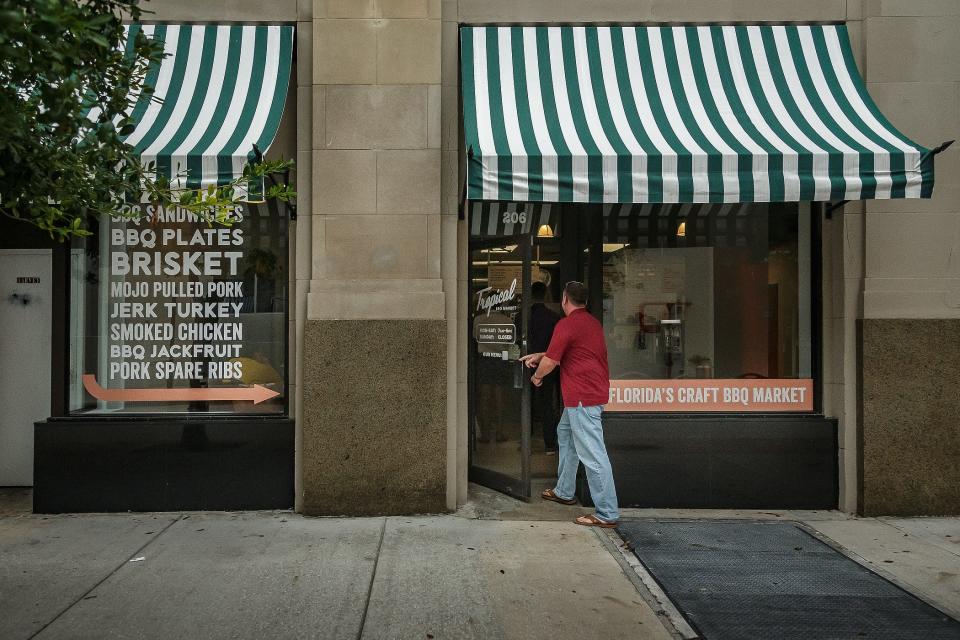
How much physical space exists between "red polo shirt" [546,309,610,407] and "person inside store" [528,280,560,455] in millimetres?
1229

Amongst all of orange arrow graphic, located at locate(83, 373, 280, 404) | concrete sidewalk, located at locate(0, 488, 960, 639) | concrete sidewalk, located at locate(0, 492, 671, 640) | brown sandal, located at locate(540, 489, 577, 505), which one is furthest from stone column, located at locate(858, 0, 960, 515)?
orange arrow graphic, located at locate(83, 373, 280, 404)

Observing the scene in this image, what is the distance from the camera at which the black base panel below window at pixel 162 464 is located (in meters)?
6.43

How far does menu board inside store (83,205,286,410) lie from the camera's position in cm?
667

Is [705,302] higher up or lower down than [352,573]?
higher up

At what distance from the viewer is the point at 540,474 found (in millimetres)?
7523

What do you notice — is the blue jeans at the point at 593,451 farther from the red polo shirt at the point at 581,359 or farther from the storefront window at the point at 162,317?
the storefront window at the point at 162,317

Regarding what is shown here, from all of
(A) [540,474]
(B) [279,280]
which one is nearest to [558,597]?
(A) [540,474]

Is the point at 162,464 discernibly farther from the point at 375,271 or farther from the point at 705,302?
the point at 705,302

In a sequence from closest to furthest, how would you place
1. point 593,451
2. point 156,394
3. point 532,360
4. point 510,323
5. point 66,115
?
point 66,115 < point 593,451 < point 532,360 < point 156,394 < point 510,323

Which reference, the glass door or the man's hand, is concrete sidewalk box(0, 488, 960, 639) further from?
the man's hand

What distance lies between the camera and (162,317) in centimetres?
668

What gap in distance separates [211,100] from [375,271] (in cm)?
207

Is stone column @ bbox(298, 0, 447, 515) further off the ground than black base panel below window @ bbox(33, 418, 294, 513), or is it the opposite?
stone column @ bbox(298, 0, 447, 515)

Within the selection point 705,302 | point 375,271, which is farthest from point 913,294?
point 375,271
